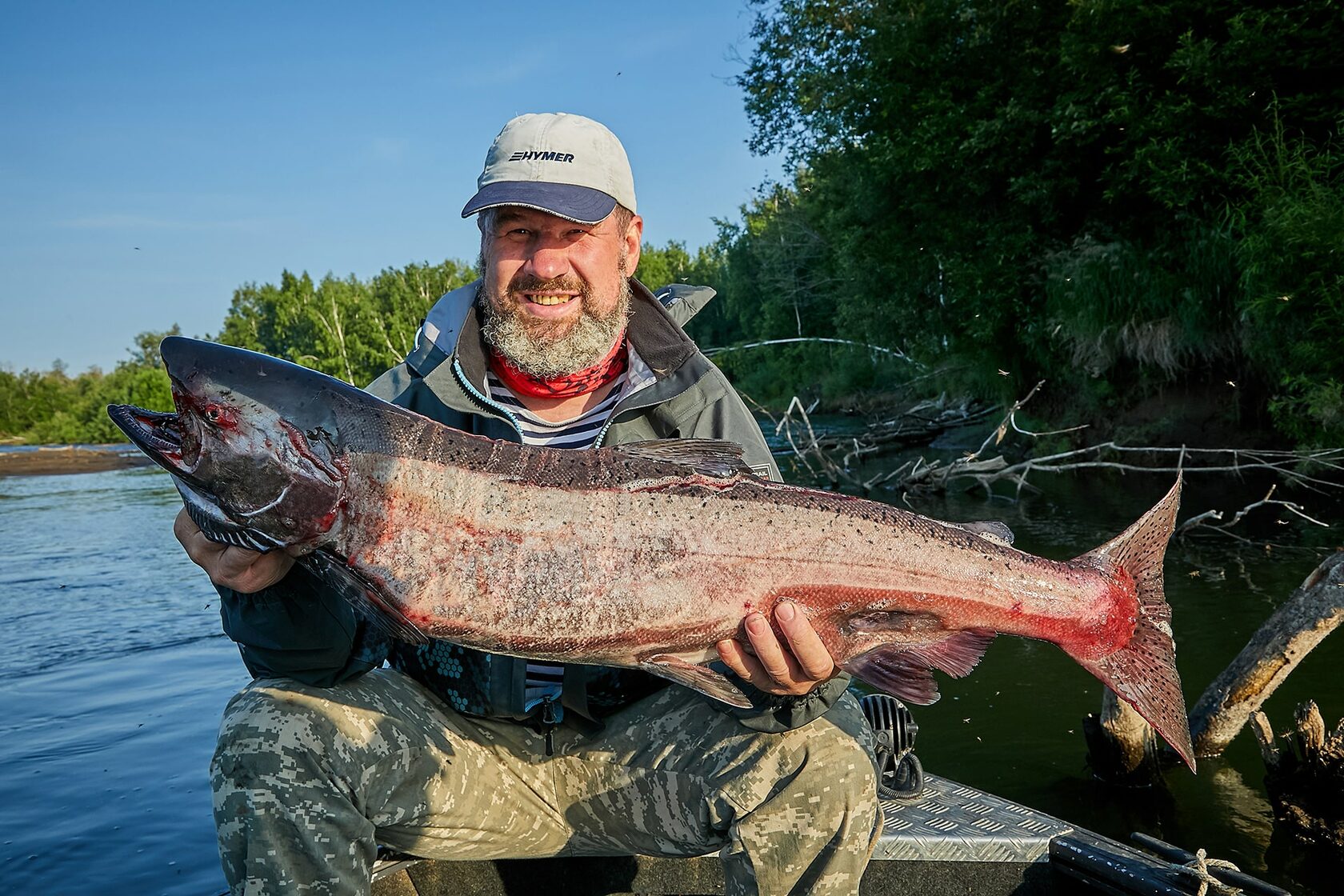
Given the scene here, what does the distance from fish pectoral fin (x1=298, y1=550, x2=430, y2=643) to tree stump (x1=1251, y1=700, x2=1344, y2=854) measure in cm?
451

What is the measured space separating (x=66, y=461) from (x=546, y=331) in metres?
54.8

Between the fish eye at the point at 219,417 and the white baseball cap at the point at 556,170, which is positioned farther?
the white baseball cap at the point at 556,170

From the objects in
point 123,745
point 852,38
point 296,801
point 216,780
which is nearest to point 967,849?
point 296,801

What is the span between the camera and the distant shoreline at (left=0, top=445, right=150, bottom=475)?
44.8m

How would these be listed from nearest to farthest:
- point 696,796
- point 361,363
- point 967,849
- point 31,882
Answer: point 696,796 → point 967,849 → point 31,882 → point 361,363

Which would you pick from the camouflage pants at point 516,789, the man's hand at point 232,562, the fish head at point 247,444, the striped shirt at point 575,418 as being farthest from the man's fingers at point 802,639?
the man's hand at point 232,562

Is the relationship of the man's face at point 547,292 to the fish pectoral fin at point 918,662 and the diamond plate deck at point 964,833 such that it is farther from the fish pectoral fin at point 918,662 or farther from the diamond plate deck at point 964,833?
the diamond plate deck at point 964,833

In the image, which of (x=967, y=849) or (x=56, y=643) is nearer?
(x=967, y=849)

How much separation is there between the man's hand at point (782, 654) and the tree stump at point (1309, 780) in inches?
133

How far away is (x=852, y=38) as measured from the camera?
23.6 m

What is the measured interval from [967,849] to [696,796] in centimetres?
112

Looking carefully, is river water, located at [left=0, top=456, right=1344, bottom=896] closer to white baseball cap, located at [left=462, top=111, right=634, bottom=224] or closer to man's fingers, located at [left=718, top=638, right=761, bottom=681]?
man's fingers, located at [left=718, top=638, right=761, bottom=681]

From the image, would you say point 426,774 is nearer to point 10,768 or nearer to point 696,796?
point 696,796

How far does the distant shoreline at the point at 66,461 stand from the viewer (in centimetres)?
4481
